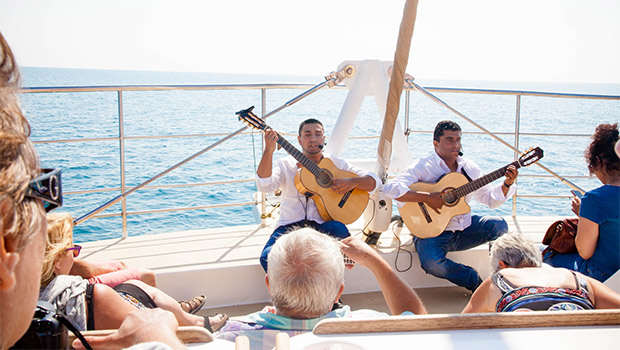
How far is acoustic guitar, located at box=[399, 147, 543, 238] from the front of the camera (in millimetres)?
2705

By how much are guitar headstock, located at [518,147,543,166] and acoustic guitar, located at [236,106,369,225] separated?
898mm

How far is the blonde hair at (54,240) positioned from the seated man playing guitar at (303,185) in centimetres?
123

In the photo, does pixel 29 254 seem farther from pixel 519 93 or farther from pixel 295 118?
pixel 295 118

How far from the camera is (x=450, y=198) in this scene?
2764mm

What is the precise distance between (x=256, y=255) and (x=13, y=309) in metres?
2.10

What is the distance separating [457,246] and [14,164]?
98.8 inches

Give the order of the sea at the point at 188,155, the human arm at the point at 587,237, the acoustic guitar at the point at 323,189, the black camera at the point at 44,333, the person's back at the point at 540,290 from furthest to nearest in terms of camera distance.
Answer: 1. the sea at the point at 188,155
2. the acoustic guitar at the point at 323,189
3. the human arm at the point at 587,237
4. the person's back at the point at 540,290
5. the black camera at the point at 44,333

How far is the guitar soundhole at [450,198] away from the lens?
2750mm

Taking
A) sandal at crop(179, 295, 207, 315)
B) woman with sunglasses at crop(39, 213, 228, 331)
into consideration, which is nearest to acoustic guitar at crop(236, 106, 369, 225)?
sandal at crop(179, 295, 207, 315)

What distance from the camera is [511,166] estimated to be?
8.73 ft

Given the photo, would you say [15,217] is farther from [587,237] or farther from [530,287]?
[587,237]

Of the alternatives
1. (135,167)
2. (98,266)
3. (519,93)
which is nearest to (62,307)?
(98,266)

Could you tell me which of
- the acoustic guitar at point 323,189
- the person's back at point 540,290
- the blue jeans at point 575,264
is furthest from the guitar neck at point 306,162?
the person's back at point 540,290

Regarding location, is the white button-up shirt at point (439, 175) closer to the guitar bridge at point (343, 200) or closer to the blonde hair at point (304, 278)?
the guitar bridge at point (343, 200)
